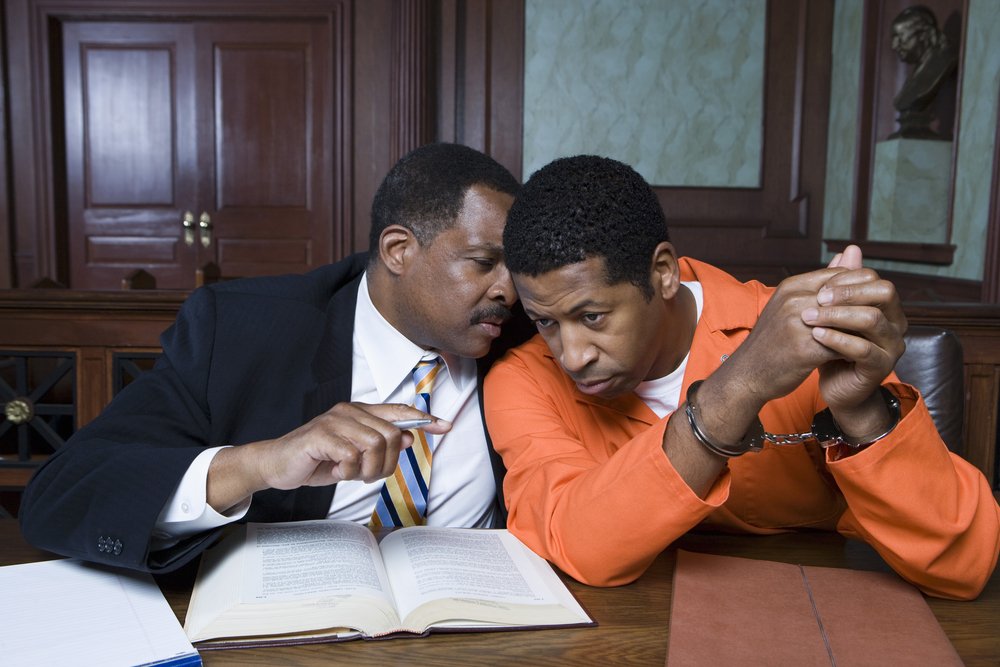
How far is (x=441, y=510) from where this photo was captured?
1.66m

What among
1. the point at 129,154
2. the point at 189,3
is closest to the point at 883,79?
the point at 189,3

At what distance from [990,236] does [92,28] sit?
16.1ft

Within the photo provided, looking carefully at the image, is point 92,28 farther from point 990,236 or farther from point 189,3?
point 990,236

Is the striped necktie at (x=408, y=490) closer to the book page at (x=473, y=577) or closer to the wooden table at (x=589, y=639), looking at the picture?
the book page at (x=473, y=577)

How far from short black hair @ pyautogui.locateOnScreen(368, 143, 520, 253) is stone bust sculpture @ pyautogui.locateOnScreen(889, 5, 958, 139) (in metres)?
2.91

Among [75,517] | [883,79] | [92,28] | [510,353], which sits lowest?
[75,517]

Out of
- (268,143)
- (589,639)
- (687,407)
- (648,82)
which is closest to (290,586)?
(589,639)

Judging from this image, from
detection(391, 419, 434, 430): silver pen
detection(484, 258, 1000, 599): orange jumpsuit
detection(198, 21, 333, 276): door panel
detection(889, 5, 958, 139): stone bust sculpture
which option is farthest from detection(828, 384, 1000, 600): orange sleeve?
detection(198, 21, 333, 276): door panel

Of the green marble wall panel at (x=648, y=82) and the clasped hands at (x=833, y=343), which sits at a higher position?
the green marble wall panel at (x=648, y=82)

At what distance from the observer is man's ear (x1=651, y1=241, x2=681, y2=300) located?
1.39m

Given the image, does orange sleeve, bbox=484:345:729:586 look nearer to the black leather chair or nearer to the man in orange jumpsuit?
the man in orange jumpsuit

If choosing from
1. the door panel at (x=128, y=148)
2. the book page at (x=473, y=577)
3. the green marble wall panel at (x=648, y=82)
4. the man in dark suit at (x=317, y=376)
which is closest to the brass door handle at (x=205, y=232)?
the door panel at (x=128, y=148)

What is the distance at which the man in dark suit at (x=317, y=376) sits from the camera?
4.03ft

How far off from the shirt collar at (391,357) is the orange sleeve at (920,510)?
0.80 meters
